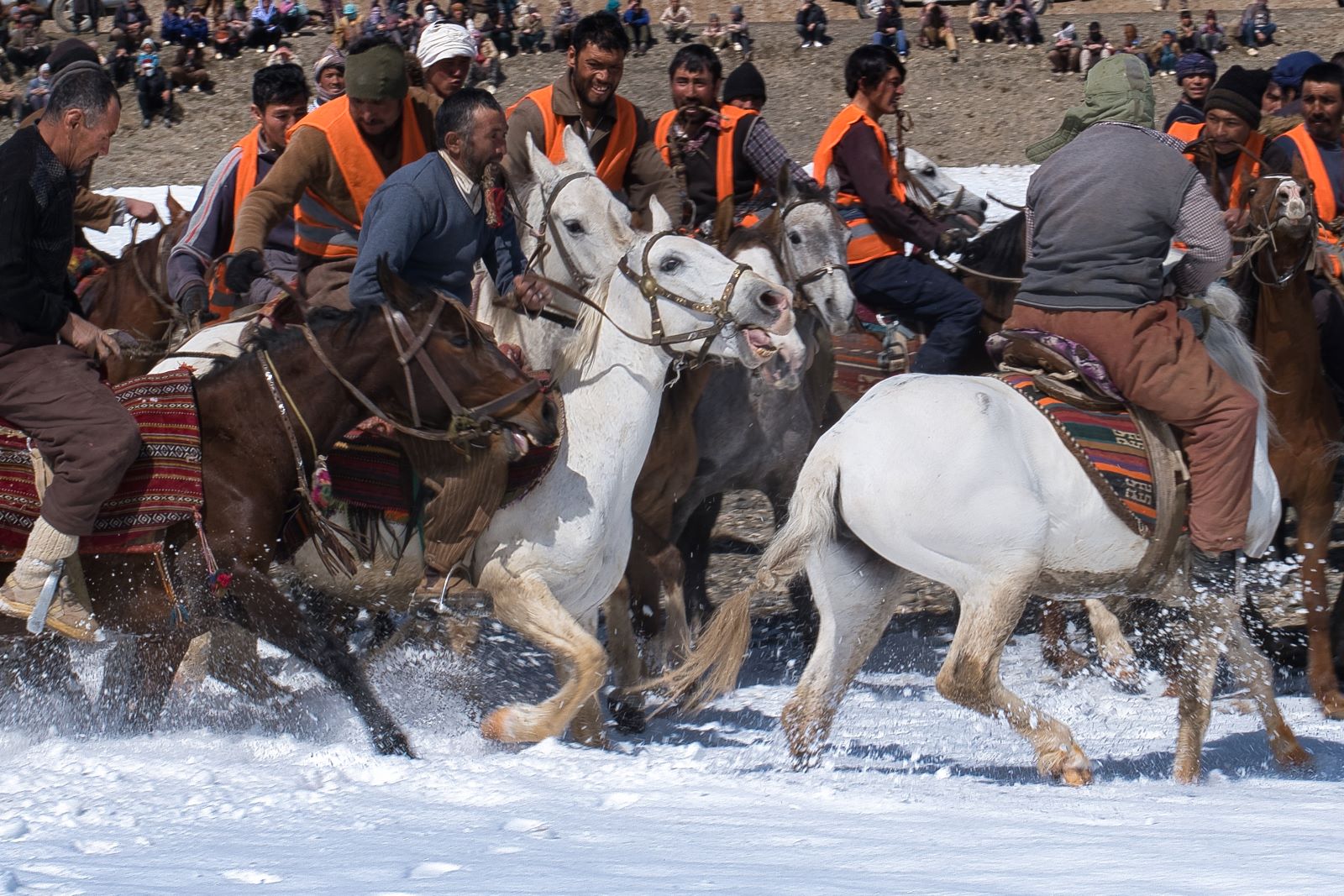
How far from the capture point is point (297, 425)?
5.25 m

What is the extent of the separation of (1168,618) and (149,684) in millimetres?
4076

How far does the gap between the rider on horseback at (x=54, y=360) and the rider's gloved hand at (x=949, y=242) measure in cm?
381

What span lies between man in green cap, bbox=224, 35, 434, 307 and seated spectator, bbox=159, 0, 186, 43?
85.7 feet

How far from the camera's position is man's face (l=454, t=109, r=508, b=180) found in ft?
19.0

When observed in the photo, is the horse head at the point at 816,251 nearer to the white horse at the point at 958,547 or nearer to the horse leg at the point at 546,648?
the white horse at the point at 958,547

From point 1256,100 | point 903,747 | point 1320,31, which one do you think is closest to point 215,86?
point 1320,31

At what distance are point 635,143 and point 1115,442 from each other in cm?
266

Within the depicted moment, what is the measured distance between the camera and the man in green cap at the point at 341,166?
6.26m

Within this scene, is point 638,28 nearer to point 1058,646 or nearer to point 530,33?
point 530,33

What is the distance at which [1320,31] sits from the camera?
31.9 m

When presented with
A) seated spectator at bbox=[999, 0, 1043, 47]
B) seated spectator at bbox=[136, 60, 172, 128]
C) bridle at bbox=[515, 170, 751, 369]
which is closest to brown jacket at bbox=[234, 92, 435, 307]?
bridle at bbox=[515, 170, 751, 369]

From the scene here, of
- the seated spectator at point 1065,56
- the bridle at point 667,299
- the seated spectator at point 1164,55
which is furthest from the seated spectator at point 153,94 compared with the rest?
the bridle at point 667,299

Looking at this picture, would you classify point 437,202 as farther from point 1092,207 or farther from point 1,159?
point 1092,207

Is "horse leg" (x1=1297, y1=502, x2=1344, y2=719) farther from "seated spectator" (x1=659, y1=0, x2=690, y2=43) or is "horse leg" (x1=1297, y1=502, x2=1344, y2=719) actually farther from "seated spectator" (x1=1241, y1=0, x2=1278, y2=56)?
"seated spectator" (x1=659, y1=0, x2=690, y2=43)
